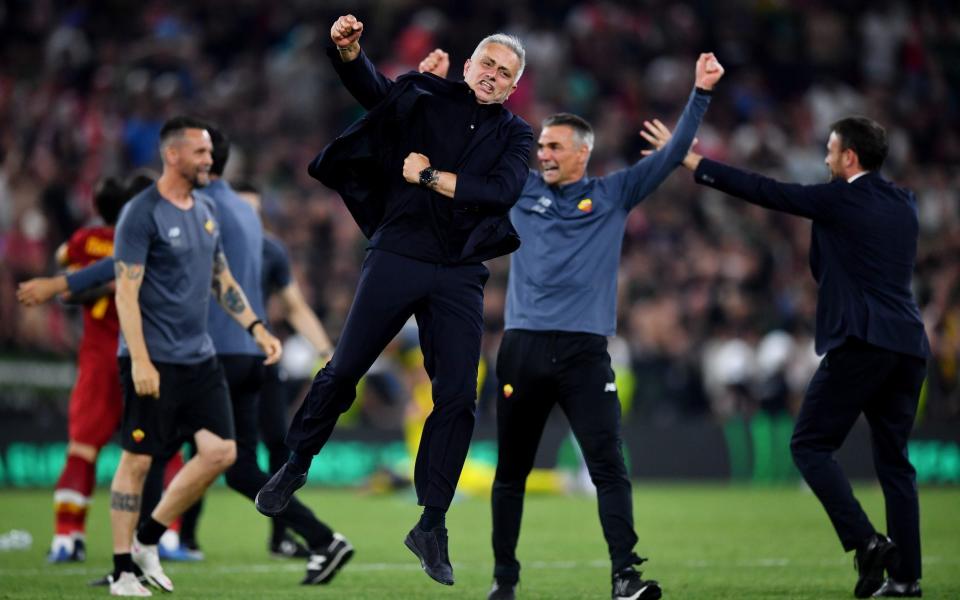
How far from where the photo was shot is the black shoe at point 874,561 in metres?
8.56

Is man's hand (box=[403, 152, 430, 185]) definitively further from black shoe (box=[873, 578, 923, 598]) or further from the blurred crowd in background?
the blurred crowd in background

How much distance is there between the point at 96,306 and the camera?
11.0 meters

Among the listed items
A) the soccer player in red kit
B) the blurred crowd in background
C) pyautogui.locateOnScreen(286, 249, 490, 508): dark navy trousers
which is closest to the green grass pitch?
the soccer player in red kit

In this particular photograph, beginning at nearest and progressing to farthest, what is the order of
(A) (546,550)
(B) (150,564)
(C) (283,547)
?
1. (B) (150,564)
2. (C) (283,547)
3. (A) (546,550)

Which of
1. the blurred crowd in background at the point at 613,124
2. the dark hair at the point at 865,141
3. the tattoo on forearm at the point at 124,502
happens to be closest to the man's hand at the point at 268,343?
the tattoo on forearm at the point at 124,502

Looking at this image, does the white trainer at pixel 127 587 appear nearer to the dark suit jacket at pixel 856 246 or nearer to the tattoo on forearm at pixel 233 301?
the tattoo on forearm at pixel 233 301

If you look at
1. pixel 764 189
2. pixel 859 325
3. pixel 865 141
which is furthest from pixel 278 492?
pixel 865 141

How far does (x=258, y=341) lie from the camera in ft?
30.1

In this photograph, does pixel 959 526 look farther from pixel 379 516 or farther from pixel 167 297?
pixel 167 297

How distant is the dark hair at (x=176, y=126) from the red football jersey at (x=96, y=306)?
199cm

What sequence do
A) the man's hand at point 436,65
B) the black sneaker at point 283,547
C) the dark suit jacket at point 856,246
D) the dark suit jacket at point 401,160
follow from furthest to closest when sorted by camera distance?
1. the black sneaker at point 283,547
2. the dark suit jacket at point 856,246
3. the man's hand at point 436,65
4. the dark suit jacket at point 401,160

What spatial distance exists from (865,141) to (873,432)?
181 cm

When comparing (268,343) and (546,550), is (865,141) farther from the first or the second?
(546,550)

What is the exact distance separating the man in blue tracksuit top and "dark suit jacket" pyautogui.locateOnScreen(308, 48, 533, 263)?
3.54 feet
